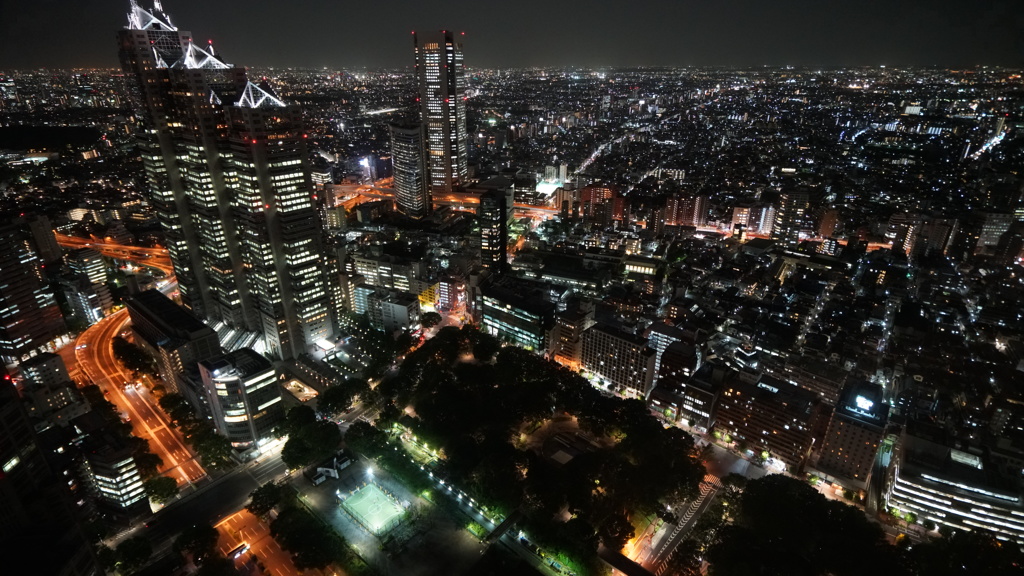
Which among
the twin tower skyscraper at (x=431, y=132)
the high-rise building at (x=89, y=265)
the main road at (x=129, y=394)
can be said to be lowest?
the main road at (x=129, y=394)

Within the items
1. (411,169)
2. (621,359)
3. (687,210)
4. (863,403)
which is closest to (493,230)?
(621,359)

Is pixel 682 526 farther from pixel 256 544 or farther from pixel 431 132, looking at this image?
pixel 431 132

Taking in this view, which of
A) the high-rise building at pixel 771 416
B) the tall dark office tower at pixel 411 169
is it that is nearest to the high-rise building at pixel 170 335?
the high-rise building at pixel 771 416

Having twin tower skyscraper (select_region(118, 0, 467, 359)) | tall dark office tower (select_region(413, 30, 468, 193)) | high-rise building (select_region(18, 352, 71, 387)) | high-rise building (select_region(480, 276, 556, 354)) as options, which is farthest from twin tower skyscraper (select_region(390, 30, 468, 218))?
high-rise building (select_region(18, 352, 71, 387))

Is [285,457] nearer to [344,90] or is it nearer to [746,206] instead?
[746,206]

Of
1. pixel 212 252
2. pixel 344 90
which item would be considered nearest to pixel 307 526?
pixel 212 252

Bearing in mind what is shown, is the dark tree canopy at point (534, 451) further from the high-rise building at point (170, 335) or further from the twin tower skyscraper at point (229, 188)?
the high-rise building at point (170, 335)

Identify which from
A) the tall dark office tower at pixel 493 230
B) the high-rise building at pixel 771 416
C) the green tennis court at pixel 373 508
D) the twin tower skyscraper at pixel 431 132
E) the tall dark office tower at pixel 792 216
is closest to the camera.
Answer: the green tennis court at pixel 373 508
